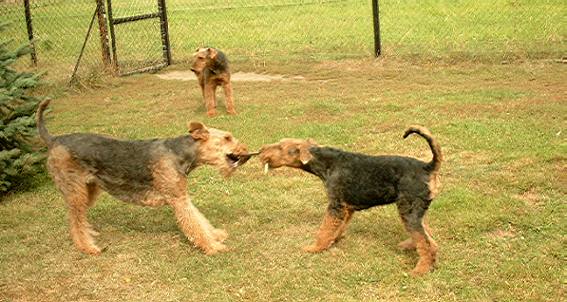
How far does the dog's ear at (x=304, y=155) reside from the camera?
5.00 m

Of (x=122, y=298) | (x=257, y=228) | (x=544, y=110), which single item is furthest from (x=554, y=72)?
(x=122, y=298)

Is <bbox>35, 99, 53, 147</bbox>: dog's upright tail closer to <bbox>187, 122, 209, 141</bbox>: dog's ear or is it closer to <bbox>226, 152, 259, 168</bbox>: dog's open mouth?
<bbox>187, 122, 209, 141</bbox>: dog's ear

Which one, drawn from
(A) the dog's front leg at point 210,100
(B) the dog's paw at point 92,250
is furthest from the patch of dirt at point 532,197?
(A) the dog's front leg at point 210,100

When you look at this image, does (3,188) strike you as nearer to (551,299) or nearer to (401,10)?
(551,299)

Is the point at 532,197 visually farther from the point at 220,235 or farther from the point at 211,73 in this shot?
the point at 211,73

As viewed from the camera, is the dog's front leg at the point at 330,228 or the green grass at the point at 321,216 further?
the dog's front leg at the point at 330,228

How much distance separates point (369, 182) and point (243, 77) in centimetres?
703

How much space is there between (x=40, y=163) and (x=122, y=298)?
290 cm

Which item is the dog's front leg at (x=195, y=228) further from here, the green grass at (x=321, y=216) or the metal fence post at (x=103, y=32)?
the metal fence post at (x=103, y=32)

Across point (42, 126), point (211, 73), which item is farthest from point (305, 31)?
point (42, 126)

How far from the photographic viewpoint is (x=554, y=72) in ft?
32.8

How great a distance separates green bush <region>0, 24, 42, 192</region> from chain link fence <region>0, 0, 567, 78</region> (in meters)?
4.63

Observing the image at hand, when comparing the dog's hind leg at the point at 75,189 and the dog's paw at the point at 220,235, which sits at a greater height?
the dog's hind leg at the point at 75,189

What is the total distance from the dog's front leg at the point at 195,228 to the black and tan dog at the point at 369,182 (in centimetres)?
72
